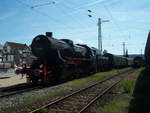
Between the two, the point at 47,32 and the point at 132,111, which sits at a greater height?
the point at 47,32

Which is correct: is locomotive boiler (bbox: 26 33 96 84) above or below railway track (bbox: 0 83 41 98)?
above

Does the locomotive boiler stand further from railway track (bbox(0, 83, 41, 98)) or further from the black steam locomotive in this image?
railway track (bbox(0, 83, 41, 98))

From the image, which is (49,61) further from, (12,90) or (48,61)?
(12,90)

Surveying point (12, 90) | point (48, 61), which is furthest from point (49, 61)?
point (12, 90)

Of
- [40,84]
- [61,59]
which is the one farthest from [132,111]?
[40,84]

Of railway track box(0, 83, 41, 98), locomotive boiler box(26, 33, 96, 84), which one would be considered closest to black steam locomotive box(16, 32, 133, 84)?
locomotive boiler box(26, 33, 96, 84)

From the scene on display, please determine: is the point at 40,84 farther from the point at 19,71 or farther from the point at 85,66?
the point at 85,66

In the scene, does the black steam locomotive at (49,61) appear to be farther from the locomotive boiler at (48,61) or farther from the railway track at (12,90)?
the railway track at (12,90)

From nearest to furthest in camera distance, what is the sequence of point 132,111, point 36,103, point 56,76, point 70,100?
1. point 132,111
2. point 36,103
3. point 70,100
4. point 56,76

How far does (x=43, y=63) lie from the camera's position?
58.0ft

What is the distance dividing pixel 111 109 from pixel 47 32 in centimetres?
1152

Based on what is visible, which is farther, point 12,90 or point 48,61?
point 48,61

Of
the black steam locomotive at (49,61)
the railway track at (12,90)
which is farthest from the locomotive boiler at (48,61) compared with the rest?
the railway track at (12,90)

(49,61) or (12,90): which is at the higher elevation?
(49,61)
